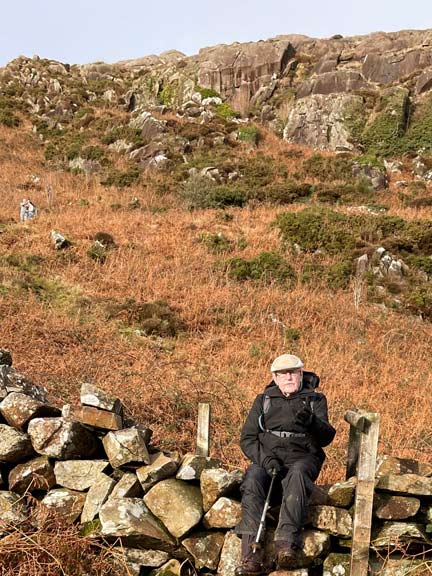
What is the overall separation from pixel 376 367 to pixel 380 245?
7245 millimetres

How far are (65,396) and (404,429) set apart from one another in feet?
14.0

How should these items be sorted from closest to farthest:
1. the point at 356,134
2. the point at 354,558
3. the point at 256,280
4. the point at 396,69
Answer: the point at 354,558 < the point at 256,280 < the point at 356,134 < the point at 396,69

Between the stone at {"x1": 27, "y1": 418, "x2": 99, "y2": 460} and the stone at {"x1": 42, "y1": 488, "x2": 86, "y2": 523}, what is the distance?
0.89 feet

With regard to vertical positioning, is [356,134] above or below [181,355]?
above

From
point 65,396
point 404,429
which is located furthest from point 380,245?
point 65,396

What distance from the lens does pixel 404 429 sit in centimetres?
696

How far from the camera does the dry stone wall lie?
150 inches

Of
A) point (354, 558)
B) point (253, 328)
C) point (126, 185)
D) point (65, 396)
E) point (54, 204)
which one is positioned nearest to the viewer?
point (354, 558)

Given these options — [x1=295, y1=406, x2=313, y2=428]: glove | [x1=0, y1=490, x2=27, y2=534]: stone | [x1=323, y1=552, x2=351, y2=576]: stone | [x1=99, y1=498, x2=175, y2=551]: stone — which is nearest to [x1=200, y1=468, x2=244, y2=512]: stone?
[x1=99, y1=498, x2=175, y2=551]: stone

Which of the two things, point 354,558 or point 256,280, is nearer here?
point 354,558

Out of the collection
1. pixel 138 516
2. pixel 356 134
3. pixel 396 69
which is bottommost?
pixel 138 516

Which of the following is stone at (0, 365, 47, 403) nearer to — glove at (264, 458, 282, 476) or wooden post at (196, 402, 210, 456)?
wooden post at (196, 402, 210, 456)

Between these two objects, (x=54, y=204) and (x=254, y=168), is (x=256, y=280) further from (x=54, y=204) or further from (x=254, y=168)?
(x=254, y=168)

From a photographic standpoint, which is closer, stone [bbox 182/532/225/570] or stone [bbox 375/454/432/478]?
stone [bbox 182/532/225/570]
